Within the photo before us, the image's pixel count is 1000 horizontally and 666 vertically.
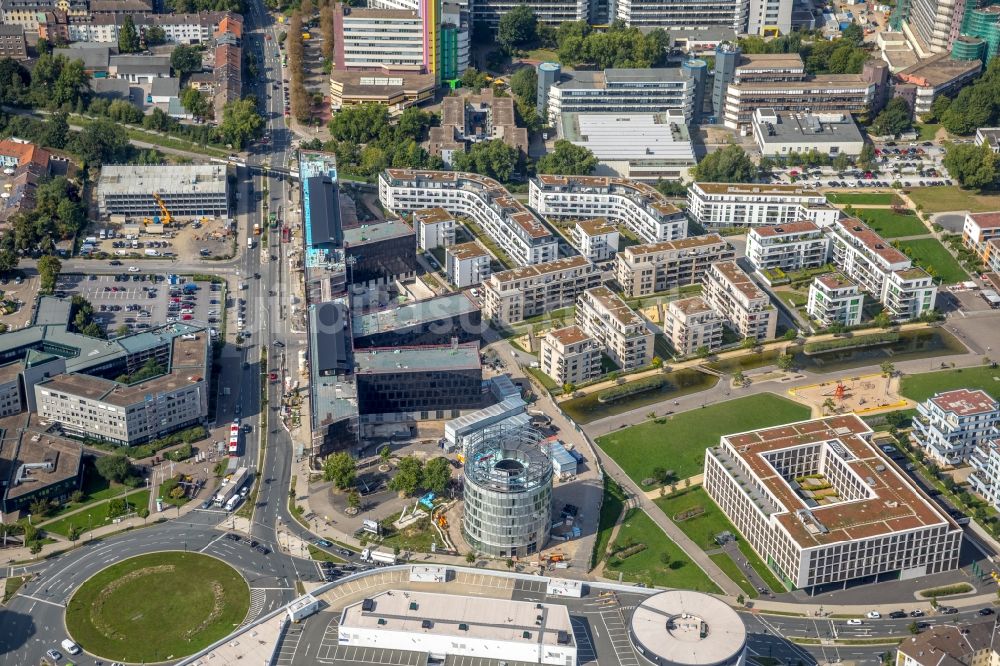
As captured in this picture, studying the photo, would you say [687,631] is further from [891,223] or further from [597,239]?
[891,223]

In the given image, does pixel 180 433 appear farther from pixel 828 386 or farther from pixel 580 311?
pixel 828 386

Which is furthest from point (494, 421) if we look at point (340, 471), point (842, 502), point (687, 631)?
point (687, 631)

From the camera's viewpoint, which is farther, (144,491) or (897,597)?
(144,491)

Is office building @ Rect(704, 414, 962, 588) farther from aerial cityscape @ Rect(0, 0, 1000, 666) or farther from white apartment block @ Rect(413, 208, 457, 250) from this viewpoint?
white apartment block @ Rect(413, 208, 457, 250)

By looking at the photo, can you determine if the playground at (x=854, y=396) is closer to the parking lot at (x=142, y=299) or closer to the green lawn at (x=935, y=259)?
the green lawn at (x=935, y=259)

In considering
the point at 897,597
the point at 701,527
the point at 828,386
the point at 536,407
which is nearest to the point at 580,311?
the point at 536,407

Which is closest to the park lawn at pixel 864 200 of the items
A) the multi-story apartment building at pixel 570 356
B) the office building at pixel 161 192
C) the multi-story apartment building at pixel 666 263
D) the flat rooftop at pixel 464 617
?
the multi-story apartment building at pixel 666 263
